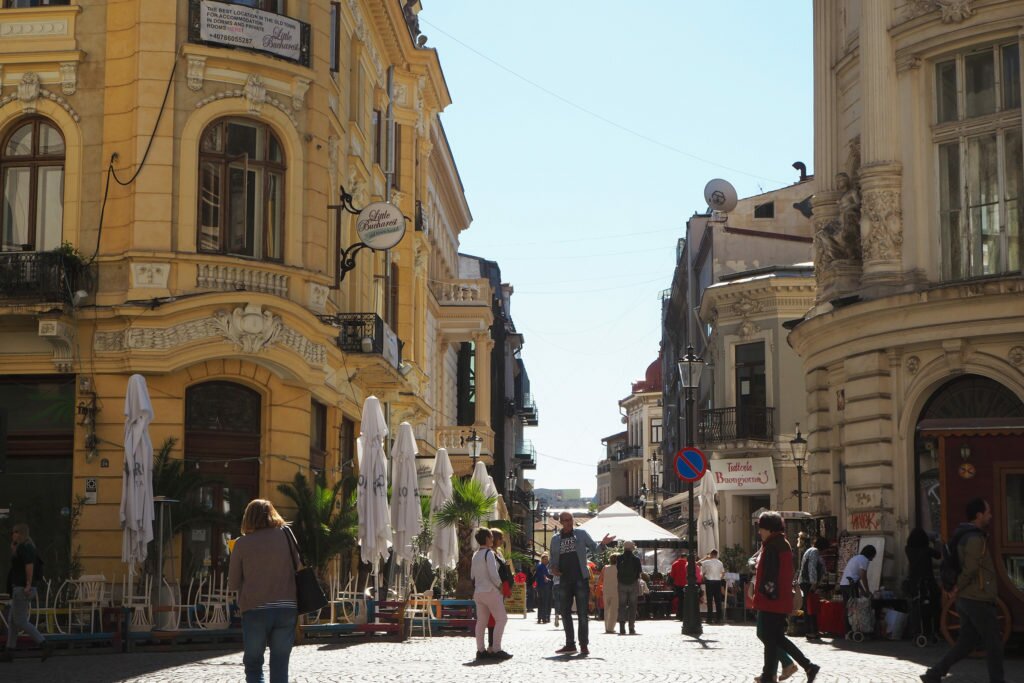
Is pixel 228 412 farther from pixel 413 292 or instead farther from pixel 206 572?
pixel 413 292

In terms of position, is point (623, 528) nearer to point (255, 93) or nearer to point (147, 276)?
point (255, 93)

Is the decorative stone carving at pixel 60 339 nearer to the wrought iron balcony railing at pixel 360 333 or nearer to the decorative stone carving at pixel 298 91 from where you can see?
the wrought iron balcony railing at pixel 360 333

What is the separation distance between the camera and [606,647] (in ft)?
73.6

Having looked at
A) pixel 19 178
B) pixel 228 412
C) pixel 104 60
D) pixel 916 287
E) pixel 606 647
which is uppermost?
pixel 104 60

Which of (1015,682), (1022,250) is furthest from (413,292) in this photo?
(1015,682)

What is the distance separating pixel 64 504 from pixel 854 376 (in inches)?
500

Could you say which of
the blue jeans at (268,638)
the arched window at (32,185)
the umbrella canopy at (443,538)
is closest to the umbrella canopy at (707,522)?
the umbrella canopy at (443,538)

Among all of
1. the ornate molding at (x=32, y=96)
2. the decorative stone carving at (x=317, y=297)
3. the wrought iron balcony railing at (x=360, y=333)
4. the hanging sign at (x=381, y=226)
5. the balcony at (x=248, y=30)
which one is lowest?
the wrought iron balcony railing at (x=360, y=333)

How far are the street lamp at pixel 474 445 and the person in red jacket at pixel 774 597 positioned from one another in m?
31.3

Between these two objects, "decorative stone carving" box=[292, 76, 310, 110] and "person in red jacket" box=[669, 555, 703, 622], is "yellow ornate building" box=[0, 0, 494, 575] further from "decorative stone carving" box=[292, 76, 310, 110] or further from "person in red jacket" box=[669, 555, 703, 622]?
"person in red jacket" box=[669, 555, 703, 622]

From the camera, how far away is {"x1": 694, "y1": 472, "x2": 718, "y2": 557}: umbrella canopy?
1476 inches

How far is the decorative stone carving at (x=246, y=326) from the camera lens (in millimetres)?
25328

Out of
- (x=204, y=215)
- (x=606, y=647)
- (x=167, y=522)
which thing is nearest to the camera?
(x=606, y=647)

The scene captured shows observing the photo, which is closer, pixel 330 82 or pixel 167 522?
pixel 167 522
